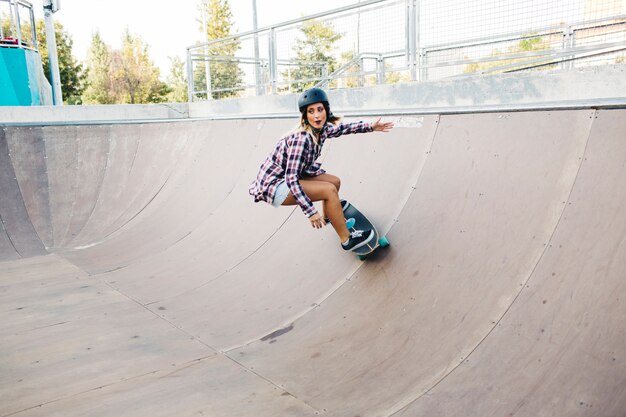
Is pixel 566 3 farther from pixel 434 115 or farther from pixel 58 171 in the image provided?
pixel 58 171

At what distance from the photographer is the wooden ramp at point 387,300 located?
3180mm

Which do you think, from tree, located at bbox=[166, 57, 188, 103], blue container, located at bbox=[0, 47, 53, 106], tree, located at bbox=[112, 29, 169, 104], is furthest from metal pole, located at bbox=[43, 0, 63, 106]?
tree, located at bbox=[166, 57, 188, 103]

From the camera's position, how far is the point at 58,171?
948 cm

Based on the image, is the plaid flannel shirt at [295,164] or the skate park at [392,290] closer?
the skate park at [392,290]

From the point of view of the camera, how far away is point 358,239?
4535mm

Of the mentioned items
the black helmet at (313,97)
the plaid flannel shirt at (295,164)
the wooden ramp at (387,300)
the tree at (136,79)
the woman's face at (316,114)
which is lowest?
the wooden ramp at (387,300)

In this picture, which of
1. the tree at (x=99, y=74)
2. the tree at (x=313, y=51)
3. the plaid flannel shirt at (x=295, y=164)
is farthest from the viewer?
the tree at (x=99, y=74)

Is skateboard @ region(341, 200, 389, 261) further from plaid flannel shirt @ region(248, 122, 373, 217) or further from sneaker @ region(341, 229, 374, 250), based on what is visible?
plaid flannel shirt @ region(248, 122, 373, 217)

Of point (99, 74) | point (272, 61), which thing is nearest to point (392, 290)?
Result: point (272, 61)

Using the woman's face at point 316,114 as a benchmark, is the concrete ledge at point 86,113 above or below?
above

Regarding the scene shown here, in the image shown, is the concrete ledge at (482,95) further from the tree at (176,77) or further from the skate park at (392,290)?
the tree at (176,77)

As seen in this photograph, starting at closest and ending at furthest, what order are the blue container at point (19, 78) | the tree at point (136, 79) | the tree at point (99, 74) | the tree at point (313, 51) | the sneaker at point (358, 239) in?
1. the sneaker at point (358, 239)
2. the tree at point (313, 51)
3. the blue container at point (19, 78)
4. the tree at point (99, 74)
5. the tree at point (136, 79)

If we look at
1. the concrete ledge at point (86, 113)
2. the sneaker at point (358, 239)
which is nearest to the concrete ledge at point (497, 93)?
the sneaker at point (358, 239)

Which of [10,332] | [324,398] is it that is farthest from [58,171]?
[324,398]
